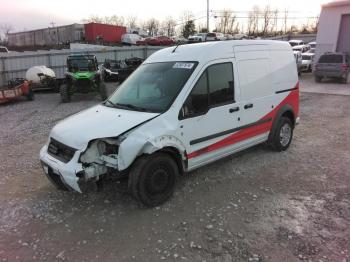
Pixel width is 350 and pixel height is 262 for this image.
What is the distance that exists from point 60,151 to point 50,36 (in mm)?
63043

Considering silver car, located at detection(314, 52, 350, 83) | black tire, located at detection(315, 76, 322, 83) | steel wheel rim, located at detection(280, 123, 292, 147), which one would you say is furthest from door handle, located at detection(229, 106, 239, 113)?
black tire, located at detection(315, 76, 322, 83)

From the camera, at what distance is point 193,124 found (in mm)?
4750

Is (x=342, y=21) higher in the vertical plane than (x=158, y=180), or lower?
higher

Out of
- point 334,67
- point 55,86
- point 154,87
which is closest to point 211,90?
point 154,87

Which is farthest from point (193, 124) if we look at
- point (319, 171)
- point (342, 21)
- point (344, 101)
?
point (342, 21)

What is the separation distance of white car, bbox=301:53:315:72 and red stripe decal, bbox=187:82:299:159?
19436 mm

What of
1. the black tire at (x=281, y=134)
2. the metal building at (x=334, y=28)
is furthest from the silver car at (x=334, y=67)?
the black tire at (x=281, y=134)

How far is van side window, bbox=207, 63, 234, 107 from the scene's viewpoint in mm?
5030

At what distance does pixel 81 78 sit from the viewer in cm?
1464

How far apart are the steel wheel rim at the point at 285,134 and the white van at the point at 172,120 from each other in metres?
0.35

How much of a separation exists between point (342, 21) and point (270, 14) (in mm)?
53125

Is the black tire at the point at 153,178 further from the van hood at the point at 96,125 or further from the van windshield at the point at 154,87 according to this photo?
the van windshield at the point at 154,87

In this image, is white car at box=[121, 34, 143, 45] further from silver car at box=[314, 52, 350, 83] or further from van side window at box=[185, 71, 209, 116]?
van side window at box=[185, 71, 209, 116]

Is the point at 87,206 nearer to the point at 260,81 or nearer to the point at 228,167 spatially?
the point at 228,167
